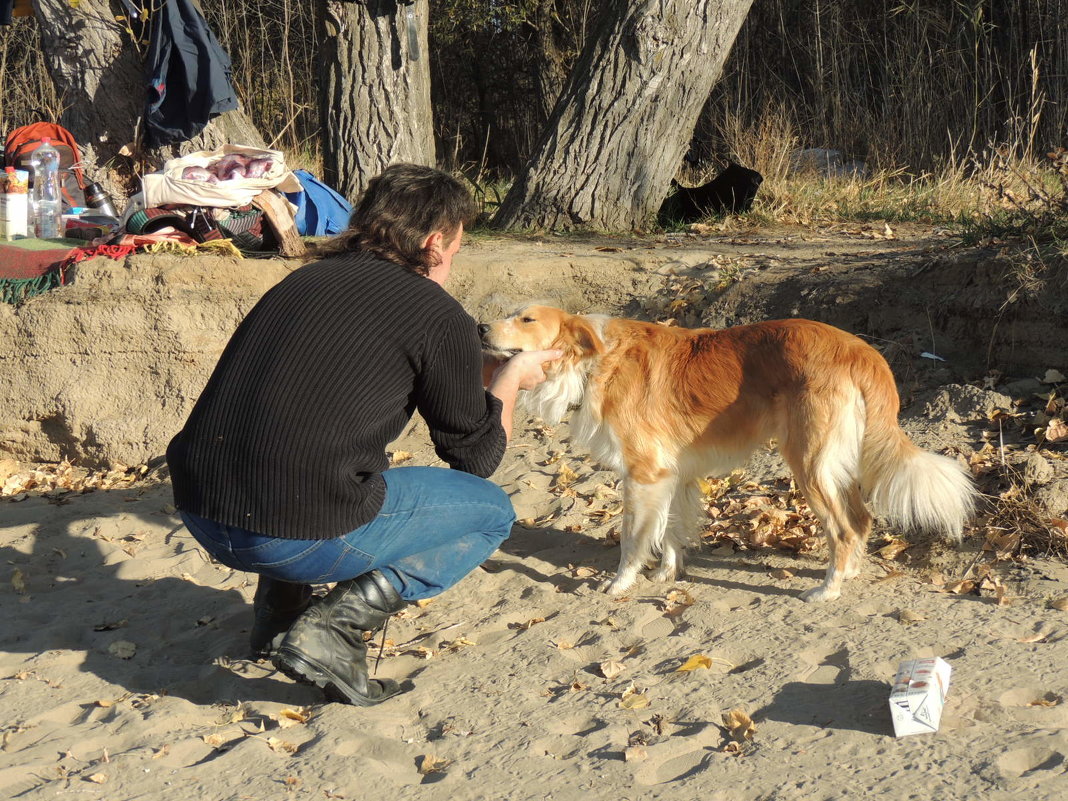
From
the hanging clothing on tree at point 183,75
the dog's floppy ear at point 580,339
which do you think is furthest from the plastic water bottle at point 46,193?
the dog's floppy ear at point 580,339

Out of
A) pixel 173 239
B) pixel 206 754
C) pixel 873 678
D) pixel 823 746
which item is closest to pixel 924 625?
pixel 873 678

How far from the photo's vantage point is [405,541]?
136 inches

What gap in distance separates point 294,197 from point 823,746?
6028mm

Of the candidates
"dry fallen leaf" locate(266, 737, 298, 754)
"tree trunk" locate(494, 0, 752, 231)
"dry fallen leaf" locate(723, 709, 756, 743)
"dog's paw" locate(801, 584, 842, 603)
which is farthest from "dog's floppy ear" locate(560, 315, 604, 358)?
"tree trunk" locate(494, 0, 752, 231)

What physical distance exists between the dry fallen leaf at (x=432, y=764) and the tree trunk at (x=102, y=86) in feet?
21.7

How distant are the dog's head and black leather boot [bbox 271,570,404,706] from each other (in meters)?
1.22

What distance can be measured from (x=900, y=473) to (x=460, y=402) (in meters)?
1.71

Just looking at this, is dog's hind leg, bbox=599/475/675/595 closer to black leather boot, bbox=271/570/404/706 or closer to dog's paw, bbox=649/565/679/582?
dog's paw, bbox=649/565/679/582

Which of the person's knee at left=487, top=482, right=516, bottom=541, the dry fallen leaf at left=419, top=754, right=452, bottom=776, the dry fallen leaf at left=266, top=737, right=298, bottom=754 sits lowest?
the dry fallen leaf at left=266, top=737, right=298, bottom=754

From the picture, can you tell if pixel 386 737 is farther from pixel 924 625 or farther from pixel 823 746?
pixel 924 625

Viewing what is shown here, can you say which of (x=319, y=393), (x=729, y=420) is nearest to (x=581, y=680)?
(x=729, y=420)

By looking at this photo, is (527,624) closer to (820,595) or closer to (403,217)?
(820,595)

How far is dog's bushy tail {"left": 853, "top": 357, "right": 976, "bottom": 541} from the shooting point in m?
3.72

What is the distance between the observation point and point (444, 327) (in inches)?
126
